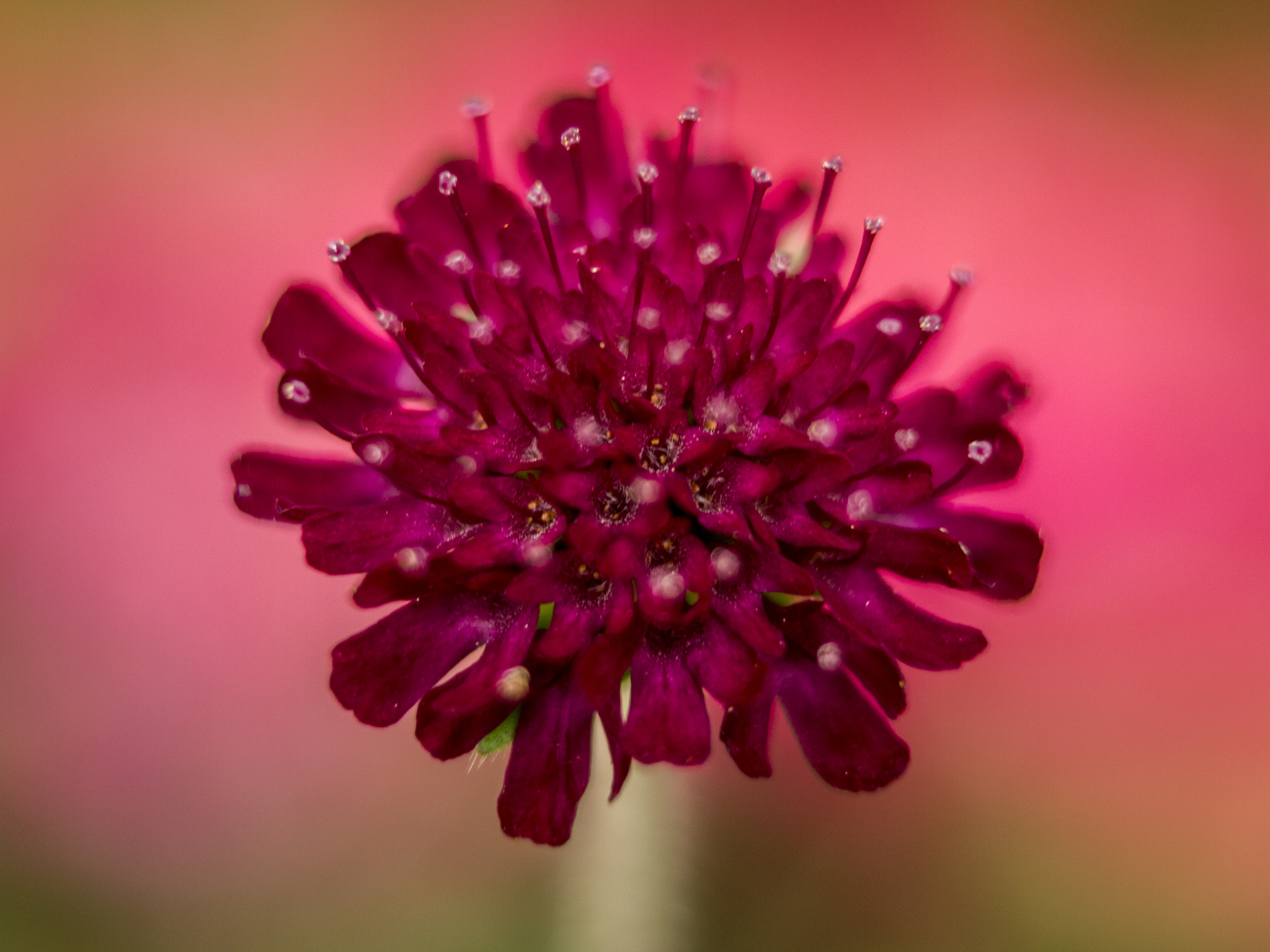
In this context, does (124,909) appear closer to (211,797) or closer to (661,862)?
(211,797)

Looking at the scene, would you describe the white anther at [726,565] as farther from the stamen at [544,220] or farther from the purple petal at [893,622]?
the stamen at [544,220]

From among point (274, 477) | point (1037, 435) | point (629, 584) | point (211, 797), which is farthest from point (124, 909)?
point (1037, 435)

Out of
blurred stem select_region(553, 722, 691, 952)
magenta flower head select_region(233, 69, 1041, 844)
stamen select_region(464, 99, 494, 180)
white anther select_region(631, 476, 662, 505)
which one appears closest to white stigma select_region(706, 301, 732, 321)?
magenta flower head select_region(233, 69, 1041, 844)

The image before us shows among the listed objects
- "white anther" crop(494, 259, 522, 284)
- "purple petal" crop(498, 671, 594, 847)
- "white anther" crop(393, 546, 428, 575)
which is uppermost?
"white anther" crop(494, 259, 522, 284)

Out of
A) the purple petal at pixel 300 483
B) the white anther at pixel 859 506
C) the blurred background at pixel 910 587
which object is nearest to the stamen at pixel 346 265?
the purple petal at pixel 300 483

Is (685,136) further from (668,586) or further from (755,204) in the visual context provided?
(668,586)

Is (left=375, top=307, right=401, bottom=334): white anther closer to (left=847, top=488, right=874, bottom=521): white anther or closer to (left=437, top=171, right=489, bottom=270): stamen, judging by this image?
(left=437, top=171, right=489, bottom=270): stamen
